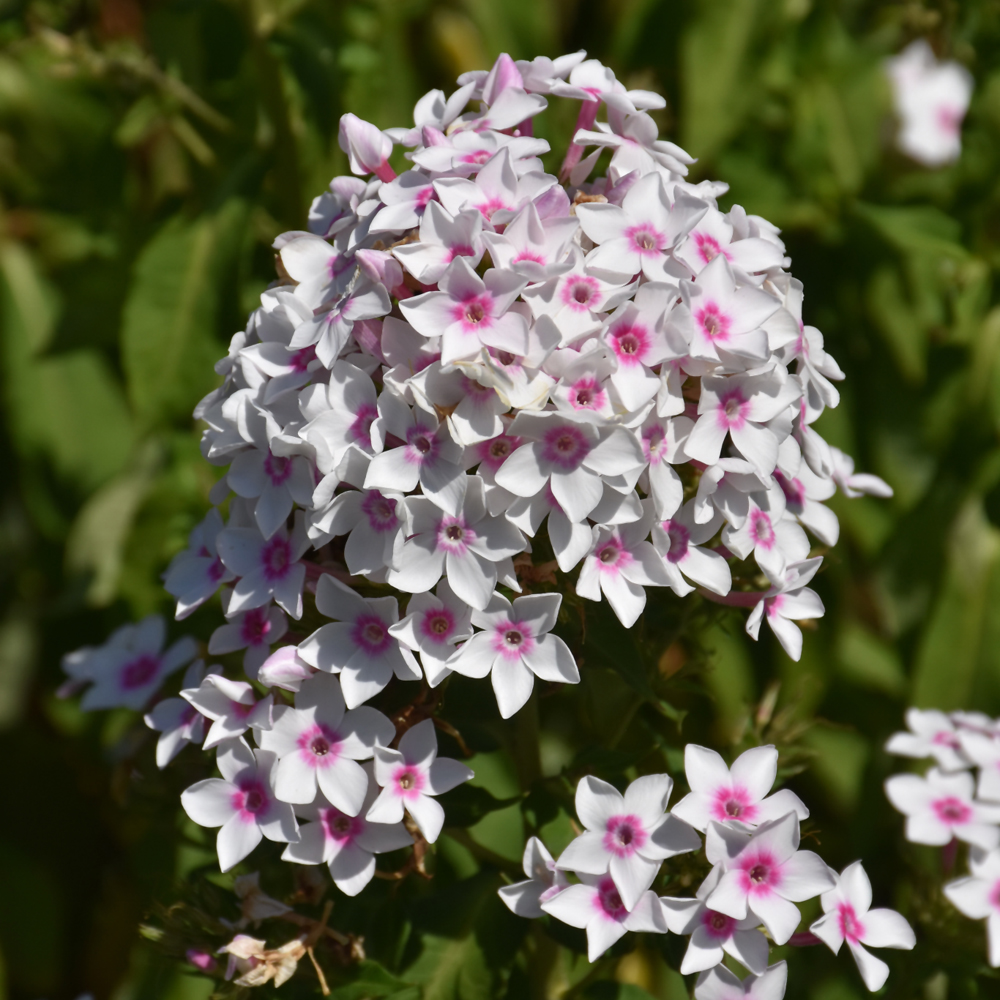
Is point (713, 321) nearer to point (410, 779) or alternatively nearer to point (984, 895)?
point (410, 779)

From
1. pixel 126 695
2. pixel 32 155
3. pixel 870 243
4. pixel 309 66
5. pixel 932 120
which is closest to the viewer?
pixel 126 695

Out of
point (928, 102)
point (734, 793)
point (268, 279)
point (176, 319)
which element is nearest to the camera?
point (734, 793)

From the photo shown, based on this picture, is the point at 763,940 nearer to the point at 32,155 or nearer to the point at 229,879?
the point at 229,879

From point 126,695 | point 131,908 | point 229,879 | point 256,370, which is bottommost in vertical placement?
point 131,908

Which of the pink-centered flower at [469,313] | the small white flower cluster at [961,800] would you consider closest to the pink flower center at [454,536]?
the pink-centered flower at [469,313]

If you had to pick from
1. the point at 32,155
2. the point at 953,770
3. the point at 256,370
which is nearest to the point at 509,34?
the point at 32,155

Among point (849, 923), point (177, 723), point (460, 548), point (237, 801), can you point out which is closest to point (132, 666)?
point (177, 723)

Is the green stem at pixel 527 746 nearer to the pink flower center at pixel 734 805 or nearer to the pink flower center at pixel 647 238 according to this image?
the pink flower center at pixel 734 805
